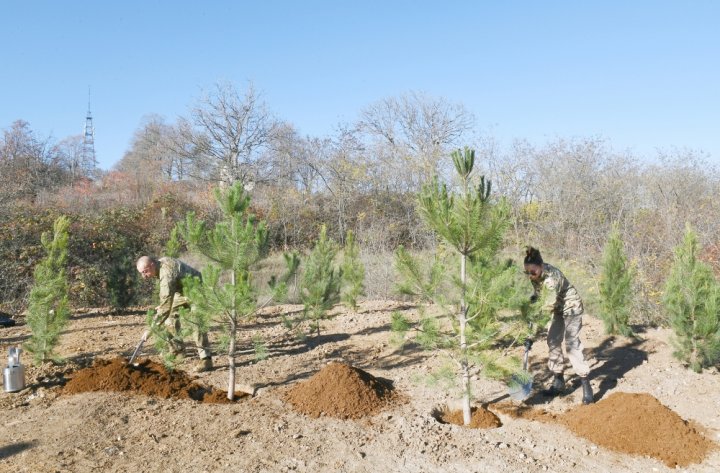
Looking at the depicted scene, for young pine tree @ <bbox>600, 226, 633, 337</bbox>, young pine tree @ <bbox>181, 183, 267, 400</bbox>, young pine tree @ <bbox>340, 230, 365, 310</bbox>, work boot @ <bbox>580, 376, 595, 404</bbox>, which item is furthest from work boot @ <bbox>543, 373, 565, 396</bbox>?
young pine tree @ <bbox>340, 230, 365, 310</bbox>

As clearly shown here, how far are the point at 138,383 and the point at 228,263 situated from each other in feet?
5.44

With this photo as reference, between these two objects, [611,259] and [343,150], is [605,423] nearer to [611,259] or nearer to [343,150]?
[611,259]

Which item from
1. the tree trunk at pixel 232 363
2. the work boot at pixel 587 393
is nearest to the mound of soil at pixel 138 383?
the tree trunk at pixel 232 363

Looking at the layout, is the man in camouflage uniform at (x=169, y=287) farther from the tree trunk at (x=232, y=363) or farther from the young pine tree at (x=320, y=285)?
the young pine tree at (x=320, y=285)

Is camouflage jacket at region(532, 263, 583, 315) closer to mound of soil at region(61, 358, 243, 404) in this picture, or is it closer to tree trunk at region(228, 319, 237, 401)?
tree trunk at region(228, 319, 237, 401)

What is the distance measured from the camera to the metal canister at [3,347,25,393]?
5318mm

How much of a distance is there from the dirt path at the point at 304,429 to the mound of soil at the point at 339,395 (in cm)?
11

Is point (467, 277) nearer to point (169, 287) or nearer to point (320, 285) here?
point (320, 285)

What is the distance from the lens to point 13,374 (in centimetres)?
534

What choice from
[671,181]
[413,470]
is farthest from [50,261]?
[671,181]

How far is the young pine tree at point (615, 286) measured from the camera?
278 inches

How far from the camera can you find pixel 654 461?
415 centimetres

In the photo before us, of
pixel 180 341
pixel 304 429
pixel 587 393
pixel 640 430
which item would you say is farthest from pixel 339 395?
pixel 640 430

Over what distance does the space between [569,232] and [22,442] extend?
13781 millimetres
